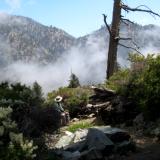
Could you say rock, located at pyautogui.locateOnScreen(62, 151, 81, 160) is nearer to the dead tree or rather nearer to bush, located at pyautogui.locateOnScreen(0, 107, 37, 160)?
bush, located at pyautogui.locateOnScreen(0, 107, 37, 160)

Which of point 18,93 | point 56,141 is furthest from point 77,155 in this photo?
point 18,93

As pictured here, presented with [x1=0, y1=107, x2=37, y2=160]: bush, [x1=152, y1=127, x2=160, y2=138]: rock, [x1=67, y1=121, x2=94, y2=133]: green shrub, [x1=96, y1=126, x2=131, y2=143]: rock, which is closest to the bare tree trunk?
[x1=67, y1=121, x2=94, y2=133]: green shrub

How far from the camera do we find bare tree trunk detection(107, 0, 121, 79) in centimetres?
2586

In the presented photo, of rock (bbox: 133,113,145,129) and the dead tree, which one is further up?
the dead tree

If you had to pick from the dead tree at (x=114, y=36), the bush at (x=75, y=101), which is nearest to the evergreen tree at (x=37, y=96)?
the bush at (x=75, y=101)

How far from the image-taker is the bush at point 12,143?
10.2 metres

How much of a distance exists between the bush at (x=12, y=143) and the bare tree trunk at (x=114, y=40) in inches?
582

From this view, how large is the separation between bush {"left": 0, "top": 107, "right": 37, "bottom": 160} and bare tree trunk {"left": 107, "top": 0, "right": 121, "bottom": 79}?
1479 cm

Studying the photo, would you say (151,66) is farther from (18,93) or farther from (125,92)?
(18,93)

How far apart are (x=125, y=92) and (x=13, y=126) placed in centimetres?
548

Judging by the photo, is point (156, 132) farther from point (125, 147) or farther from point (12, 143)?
point (12, 143)

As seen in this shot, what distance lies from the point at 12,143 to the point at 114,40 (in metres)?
16.3

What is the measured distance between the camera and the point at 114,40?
25984 mm

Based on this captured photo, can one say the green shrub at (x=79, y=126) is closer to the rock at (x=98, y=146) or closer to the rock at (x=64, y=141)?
the rock at (x=64, y=141)
